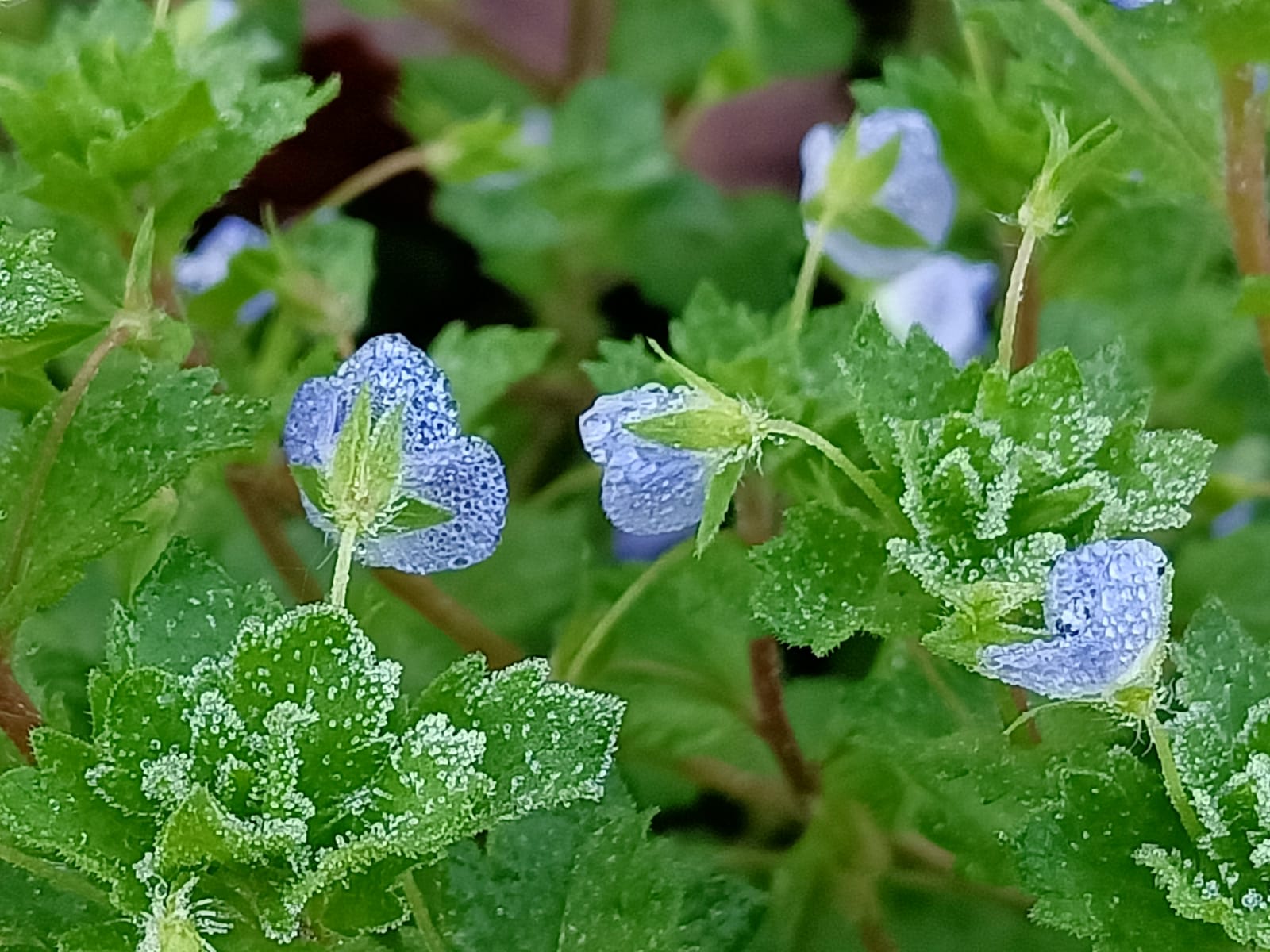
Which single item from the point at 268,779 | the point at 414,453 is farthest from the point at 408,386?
the point at 268,779

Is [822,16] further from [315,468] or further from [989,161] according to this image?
[315,468]

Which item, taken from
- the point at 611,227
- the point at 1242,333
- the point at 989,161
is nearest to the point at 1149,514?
the point at 989,161

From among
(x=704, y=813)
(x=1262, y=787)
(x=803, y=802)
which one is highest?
(x=1262, y=787)

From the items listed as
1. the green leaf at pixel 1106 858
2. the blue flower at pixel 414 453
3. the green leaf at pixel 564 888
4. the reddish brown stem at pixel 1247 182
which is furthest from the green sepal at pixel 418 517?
the reddish brown stem at pixel 1247 182

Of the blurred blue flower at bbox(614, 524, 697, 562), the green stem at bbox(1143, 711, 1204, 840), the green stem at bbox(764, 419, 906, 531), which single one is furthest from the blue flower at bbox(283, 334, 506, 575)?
the blurred blue flower at bbox(614, 524, 697, 562)

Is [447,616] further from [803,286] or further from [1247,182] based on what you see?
[1247,182]

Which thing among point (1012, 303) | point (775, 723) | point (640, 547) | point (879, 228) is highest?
point (1012, 303)

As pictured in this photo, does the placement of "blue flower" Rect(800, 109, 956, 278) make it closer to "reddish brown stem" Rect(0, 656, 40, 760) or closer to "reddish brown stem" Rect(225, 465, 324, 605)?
"reddish brown stem" Rect(225, 465, 324, 605)
